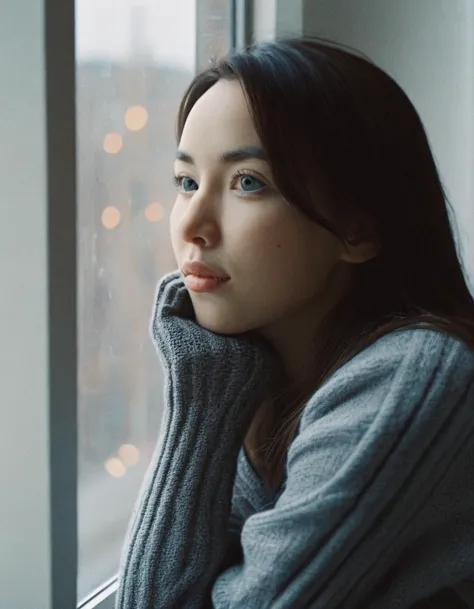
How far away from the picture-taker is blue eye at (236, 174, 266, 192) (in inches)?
27.7

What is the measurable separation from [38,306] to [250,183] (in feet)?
0.77

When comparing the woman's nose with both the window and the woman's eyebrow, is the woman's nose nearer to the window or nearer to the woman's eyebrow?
the woman's eyebrow

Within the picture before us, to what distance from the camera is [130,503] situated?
3.59ft

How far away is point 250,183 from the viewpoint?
70 cm

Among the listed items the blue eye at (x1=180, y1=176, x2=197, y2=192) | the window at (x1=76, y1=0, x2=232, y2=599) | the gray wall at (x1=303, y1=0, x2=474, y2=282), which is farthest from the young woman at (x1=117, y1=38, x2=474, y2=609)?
the gray wall at (x1=303, y1=0, x2=474, y2=282)

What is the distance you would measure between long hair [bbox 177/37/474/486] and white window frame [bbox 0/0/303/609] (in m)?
0.17

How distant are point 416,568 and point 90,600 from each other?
45 cm

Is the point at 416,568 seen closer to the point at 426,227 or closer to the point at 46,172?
the point at 426,227

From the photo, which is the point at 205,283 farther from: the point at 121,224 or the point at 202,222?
the point at 121,224

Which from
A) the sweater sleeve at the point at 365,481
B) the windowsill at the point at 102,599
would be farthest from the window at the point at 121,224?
the sweater sleeve at the point at 365,481

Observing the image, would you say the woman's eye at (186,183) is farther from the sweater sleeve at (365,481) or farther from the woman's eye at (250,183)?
the sweater sleeve at (365,481)

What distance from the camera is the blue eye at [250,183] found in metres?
0.70

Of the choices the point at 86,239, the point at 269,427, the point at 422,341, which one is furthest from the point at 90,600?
the point at 422,341

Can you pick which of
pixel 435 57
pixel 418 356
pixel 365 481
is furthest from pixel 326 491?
pixel 435 57
